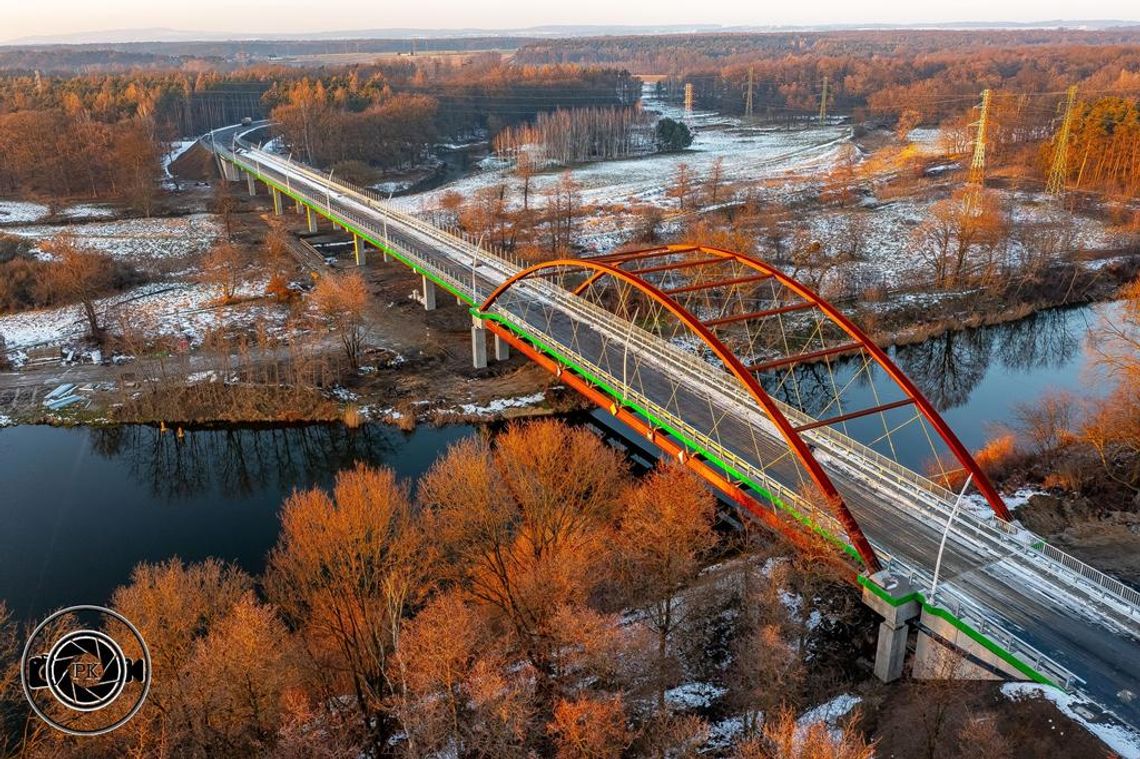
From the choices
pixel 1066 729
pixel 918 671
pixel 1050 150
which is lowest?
pixel 918 671

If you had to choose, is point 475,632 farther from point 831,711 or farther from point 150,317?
point 150,317

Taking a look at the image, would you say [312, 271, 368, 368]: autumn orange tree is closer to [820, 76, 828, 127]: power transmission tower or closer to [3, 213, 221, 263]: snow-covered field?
[3, 213, 221, 263]: snow-covered field

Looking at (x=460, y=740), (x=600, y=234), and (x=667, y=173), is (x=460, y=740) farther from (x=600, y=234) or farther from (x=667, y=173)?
(x=667, y=173)

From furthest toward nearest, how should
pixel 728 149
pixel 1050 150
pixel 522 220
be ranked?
pixel 728 149, pixel 1050 150, pixel 522 220

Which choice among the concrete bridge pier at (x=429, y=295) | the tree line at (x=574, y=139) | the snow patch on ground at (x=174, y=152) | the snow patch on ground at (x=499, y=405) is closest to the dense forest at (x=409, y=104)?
the tree line at (x=574, y=139)

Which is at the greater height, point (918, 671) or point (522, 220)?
point (522, 220)

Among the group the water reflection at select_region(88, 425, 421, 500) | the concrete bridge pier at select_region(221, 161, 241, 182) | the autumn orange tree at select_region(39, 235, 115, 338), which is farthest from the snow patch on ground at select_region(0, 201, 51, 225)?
the water reflection at select_region(88, 425, 421, 500)

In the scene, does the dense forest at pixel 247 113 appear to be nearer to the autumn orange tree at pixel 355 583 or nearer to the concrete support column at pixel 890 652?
the autumn orange tree at pixel 355 583

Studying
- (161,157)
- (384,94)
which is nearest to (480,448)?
(161,157)
